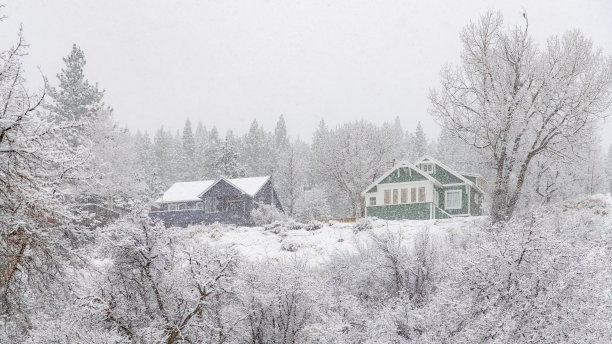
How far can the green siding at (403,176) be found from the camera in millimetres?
33281

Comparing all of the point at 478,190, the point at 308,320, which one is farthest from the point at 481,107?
the point at 478,190

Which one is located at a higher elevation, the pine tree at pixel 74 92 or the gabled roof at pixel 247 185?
the pine tree at pixel 74 92

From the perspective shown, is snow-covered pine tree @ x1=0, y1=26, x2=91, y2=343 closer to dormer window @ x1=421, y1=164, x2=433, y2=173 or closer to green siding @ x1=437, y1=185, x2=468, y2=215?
green siding @ x1=437, y1=185, x2=468, y2=215

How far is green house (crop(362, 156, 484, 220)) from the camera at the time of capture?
105ft

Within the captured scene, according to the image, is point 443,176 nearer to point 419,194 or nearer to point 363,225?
point 419,194

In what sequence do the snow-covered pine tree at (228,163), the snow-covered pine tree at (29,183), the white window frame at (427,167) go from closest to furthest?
1. the snow-covered pine tree at (29,183)
2. the white window frame at (427,167)
3. the snow-covered pine tree at (228,163)

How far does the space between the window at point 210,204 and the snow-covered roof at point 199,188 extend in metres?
0.74

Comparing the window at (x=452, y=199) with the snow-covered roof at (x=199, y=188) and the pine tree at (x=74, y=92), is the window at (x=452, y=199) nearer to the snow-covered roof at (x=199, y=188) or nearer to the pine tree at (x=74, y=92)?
the snow-covered roof at (x=199, y=188)

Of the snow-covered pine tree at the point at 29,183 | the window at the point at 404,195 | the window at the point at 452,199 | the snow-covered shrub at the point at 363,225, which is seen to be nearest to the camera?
the snow-covered pine tree at the point at 29,183

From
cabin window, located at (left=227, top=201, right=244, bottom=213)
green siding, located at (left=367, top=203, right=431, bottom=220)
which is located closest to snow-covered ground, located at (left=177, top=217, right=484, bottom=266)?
green siding, located at (left=367, top=203, right=431, bottom=220)

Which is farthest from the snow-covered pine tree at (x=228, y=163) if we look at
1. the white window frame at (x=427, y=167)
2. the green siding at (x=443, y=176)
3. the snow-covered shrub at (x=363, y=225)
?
the snow-covered shrub at (x=363, y=225)

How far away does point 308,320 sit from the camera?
29.7 ft

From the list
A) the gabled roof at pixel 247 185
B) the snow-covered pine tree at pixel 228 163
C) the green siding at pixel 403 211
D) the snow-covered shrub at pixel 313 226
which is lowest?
the snow-covered shrub at pixel 313 226

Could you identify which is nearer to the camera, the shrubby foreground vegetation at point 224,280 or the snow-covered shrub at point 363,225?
the shrubby foreground vegetation at point 224,280
